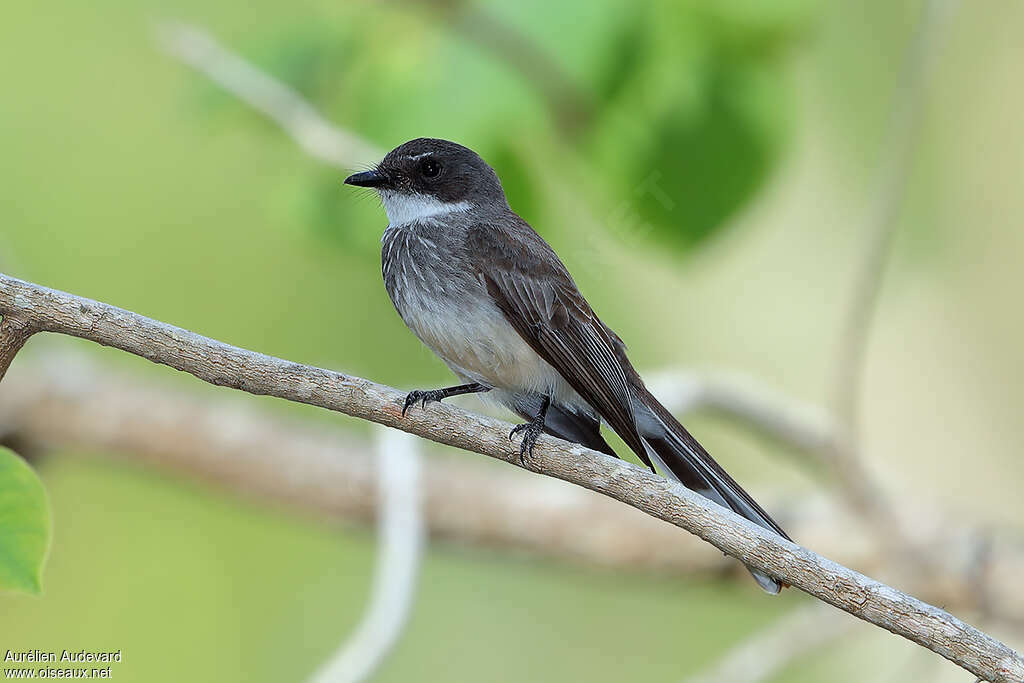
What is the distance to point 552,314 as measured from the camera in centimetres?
233

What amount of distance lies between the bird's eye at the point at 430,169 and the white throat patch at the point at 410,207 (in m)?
0.05

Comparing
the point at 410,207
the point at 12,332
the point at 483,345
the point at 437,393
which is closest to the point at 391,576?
the point at 437,393

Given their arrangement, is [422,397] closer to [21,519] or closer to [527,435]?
[527,435]

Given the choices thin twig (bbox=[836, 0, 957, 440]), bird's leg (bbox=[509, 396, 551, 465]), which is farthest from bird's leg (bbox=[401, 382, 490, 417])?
thin twig (bbox=[836, 0, 957, 440])

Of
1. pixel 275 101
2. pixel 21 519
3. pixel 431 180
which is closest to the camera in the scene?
pixel 21 519

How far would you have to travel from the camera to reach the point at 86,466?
161 inches

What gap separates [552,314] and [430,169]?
50cm

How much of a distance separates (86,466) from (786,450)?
2.54 meters

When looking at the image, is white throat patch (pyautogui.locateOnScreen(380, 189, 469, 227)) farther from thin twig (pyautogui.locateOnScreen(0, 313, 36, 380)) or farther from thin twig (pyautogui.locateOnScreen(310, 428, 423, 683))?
thin twig (pyautogui.locateOnScreen(0, 313, 36, 380))

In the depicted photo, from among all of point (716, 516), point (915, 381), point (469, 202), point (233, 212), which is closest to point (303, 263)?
point (233, 212)

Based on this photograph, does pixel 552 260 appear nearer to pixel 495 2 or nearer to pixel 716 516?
pixel 495 2

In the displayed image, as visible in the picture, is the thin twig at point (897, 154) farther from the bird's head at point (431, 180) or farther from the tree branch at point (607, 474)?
the tree branch at point (607, 474)

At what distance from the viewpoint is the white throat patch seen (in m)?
2.55

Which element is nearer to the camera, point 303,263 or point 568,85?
point 568,85
